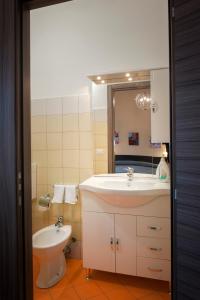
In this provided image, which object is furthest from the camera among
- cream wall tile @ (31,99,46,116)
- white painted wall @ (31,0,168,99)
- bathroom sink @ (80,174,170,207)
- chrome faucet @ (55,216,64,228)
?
cream wall tile @ (31,99,46,116)

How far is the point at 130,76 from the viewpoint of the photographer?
221 cm

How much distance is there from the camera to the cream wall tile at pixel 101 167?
234cm

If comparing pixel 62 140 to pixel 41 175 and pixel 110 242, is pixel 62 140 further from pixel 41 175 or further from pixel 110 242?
pixel 110 242

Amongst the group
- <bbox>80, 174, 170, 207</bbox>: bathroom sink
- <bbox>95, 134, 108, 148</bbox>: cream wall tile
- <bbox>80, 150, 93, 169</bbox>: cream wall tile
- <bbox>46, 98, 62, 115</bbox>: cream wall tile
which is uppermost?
<bbox>46, 98, 62, 115</bbox>: cream wall tile

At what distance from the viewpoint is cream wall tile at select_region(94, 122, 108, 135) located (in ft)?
7.63

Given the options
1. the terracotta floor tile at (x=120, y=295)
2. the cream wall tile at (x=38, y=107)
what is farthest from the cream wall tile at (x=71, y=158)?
the terracotta floor tile at (x=120, y=295)

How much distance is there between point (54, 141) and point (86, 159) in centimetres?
44

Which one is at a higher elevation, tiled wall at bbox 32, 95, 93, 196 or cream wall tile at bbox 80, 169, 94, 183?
tiled wall at bbox 32, 95, 93, 196

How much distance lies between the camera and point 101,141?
233 centimetres

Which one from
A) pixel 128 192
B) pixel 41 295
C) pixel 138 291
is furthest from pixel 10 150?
pixel 138 291

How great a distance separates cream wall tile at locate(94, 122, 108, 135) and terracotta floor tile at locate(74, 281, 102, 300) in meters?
1.46

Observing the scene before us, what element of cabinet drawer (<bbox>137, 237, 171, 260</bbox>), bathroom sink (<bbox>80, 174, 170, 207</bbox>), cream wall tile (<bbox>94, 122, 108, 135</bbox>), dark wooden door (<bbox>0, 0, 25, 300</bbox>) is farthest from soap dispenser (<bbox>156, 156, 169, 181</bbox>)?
dark wooden door (<bbox>0, 0, 25, 300</bbox>)

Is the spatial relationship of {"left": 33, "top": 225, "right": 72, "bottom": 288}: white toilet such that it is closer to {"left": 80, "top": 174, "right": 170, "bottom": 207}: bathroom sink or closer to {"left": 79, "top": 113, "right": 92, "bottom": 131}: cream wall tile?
{"left": 80, "top": 174, "right": 170, "bottom": 207}: bathroom sink

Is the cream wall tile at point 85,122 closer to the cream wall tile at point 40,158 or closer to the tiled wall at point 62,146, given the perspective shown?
the tiled wall at point 62,146
